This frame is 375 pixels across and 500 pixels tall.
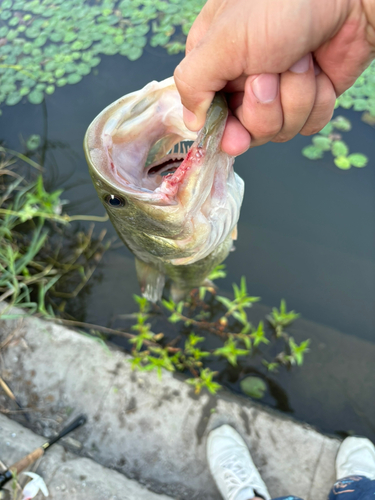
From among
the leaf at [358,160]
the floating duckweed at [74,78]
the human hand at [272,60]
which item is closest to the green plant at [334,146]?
the leaf at [358,160]

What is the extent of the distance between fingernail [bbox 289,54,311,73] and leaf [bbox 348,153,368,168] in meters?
2.21

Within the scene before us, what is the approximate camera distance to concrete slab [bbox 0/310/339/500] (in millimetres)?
1986

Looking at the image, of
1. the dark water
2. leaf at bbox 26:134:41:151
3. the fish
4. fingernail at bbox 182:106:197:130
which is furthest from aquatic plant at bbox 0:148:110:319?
fingernail at bbox 182:106:197:130

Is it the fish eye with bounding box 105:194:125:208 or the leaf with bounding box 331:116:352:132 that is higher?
the fish eye with bounding box 105:194:125:208

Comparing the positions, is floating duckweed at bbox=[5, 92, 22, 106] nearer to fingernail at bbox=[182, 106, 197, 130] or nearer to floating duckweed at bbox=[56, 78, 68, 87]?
floating duckweed at bbox=[56, 78, 68, 87]

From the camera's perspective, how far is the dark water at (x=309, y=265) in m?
2.34

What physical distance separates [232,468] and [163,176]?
75.8 inches

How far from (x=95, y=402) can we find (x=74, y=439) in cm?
26

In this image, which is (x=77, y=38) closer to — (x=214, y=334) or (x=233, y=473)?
(x=214, y=334)

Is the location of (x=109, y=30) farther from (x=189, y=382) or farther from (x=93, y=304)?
(x=189, y=382)

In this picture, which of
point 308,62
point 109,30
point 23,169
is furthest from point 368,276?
point 109,30

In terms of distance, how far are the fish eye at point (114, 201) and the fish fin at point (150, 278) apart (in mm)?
619

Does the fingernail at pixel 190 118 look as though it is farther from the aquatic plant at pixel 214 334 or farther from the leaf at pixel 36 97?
the leaf at pixel 36 97

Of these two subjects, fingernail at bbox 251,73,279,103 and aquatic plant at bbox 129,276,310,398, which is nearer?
fingernail at bbox 251,73,279,103
